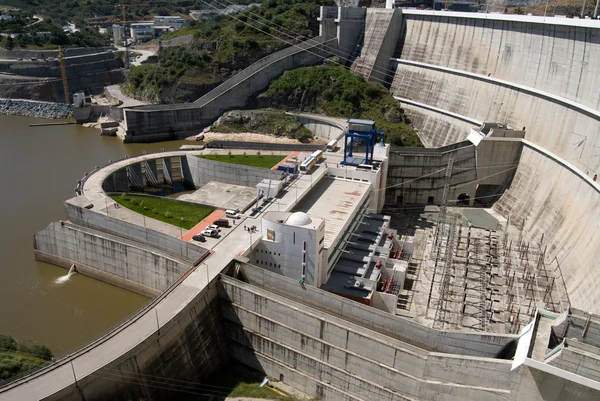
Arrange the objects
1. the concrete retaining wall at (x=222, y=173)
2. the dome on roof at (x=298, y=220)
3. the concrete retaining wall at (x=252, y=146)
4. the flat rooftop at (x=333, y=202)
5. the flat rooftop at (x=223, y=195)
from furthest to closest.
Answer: the concrete retaining wall at (x=252, y=146)
the concrete retaining wall at (x=222, y=173)
the flat rooftop at (x=223, y=195)
the flat rooftop at (x=333, y=202)
the dome on roof at (x=298, y=220)

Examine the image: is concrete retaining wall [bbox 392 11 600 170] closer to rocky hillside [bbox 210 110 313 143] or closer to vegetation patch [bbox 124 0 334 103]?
rocky hillside [bbox 210 110 313 143]

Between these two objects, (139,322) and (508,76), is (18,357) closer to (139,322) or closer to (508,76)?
(139,322)

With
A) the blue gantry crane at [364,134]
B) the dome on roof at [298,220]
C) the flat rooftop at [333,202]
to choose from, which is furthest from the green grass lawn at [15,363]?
the blue gantry crane at [364,134]

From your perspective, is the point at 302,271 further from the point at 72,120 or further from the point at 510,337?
the point at 72,120

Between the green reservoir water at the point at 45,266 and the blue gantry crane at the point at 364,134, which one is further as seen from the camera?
the blue gantry crane at the point at 364,134

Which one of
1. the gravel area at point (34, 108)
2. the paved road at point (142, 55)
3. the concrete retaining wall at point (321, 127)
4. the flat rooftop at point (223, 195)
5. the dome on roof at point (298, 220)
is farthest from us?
the paved road at point (142, 55)

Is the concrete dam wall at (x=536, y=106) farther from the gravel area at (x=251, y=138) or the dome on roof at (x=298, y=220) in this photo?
the dome on roof at (x=298, y=220)

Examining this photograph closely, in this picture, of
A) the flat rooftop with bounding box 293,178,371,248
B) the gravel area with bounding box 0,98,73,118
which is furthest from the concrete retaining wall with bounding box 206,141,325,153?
the gravel area with bounding box 0,98,73,118

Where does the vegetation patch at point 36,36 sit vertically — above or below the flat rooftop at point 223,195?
above
